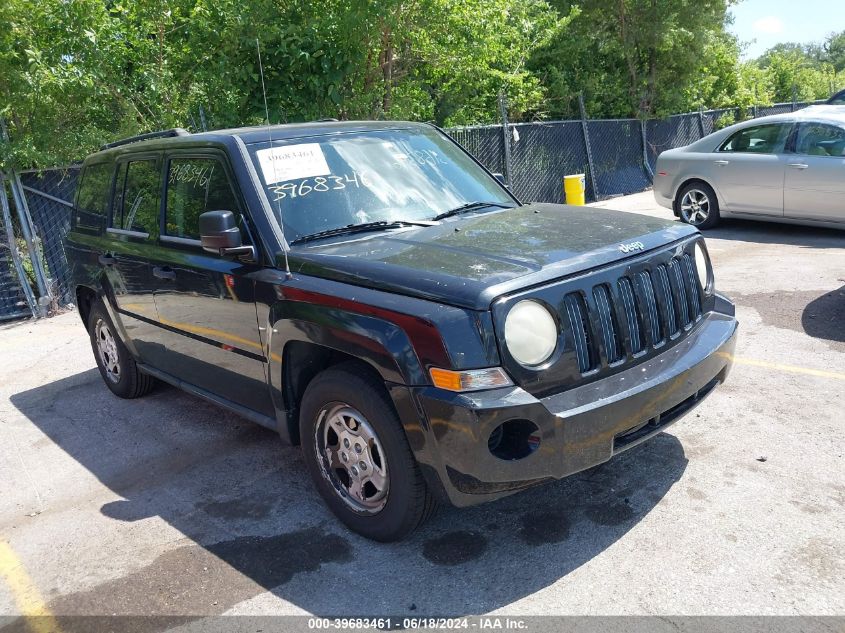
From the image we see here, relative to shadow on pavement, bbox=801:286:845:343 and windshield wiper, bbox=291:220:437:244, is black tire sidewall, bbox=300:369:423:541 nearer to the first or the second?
windshield wiper, bbox=291:220:437:244

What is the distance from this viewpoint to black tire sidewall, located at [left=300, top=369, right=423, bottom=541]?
3.37 m

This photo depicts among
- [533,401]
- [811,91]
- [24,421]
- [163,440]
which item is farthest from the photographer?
[811,91]

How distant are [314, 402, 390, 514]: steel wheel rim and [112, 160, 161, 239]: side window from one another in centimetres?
202

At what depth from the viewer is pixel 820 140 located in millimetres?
9781

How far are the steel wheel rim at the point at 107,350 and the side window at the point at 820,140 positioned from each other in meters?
8.46

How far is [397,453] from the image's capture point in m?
3.37

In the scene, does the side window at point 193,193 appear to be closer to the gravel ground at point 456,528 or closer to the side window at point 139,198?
the side window at point 139,198

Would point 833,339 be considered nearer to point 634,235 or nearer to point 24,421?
point 634,235

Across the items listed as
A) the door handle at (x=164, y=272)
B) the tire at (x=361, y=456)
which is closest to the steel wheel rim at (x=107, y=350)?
the door handle at (x=164, y=272)

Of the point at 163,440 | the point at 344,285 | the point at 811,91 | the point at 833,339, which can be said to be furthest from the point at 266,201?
the point at 811,91

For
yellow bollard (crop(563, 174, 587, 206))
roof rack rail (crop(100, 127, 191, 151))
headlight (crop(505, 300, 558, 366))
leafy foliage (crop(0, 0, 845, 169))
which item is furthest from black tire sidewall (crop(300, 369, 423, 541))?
yellow bollard (crop(563, 174, 587, 206))

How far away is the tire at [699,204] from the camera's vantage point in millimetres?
10859

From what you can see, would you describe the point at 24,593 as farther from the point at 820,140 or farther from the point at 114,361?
the point at 820,140

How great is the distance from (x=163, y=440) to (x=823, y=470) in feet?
13.4
